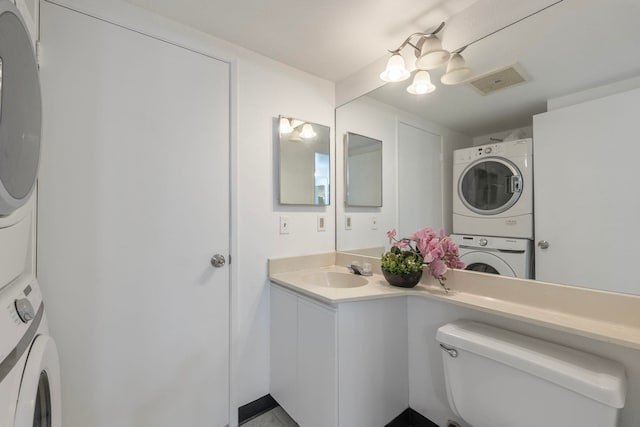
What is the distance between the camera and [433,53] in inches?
54.2

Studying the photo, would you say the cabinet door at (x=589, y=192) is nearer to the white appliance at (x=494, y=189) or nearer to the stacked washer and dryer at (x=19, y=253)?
the white appliance at (x=494, y=189)

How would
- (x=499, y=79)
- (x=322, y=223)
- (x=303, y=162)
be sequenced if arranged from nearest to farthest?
(x=499, y=79) < (x=303, y=162) < (x=322, y=223)

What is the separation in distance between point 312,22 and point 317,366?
178 centimetres

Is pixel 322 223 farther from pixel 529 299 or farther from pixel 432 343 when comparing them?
pixel 529 299

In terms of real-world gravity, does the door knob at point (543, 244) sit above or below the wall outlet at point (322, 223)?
below

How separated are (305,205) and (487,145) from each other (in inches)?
45.0

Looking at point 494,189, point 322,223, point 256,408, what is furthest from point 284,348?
point 494,189

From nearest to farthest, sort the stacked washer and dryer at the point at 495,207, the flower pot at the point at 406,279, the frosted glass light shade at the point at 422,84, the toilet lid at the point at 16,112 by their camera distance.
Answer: the toilet lid at the point at 16,112, the stacked washer and dryer at the point at 495,207, the flower pot at the point at 406,279, the frosted glass light shade at the point at 422,84

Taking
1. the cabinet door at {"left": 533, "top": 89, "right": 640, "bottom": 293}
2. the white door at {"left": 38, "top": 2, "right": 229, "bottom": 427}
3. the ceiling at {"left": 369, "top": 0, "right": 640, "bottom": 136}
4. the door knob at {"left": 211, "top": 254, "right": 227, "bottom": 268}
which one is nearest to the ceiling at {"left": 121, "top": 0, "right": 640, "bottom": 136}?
the ceiling at {"left": 369, "top": 0, "right": 640, "bottom": 136}

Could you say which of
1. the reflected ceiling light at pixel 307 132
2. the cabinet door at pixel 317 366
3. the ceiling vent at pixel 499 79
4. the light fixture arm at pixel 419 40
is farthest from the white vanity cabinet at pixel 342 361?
the light fixture arm at pixel 419 40

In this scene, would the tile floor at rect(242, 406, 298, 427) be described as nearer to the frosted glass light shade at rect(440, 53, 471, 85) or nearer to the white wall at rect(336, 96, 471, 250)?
the white wall at rect(336, 96, 471, 250)

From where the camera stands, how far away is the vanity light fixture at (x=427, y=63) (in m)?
1.38

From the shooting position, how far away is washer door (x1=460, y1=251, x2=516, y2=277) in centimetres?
127

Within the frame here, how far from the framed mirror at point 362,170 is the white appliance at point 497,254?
2.21 feet
